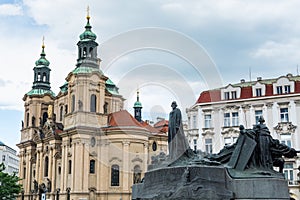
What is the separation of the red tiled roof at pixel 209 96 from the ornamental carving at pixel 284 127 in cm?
613

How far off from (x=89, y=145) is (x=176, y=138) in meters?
40.7

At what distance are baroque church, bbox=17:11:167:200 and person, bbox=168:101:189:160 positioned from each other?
129 ft

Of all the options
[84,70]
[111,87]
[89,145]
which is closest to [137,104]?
[111,87]

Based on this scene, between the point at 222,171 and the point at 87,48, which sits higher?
the point at 87,48

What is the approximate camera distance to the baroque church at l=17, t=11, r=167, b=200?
54406 millimetres

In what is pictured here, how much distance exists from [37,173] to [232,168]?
52499 millimetres

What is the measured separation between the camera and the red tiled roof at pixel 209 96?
1695 inches

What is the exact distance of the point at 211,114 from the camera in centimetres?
4253

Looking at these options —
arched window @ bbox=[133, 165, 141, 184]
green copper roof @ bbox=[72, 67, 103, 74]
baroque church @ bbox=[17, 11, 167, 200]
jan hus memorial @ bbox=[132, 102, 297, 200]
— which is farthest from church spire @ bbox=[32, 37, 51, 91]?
jan hus memorial @ bbox=[132, 102, 297, 200]

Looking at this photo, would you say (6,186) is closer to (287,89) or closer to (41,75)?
(41,75)

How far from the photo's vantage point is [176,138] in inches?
611

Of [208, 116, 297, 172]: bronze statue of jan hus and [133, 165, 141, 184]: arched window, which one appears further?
[133, 165, 141, 184]: arched window

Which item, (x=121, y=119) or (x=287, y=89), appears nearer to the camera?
(x=287, y=89)

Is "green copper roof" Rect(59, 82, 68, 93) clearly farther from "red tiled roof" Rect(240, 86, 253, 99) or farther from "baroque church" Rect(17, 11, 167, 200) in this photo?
"red tiled roof" Rect(240, 86, 253, 99)
